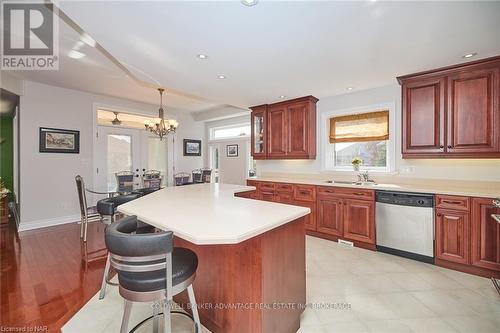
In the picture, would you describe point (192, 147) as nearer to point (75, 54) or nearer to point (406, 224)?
point (75, 54)

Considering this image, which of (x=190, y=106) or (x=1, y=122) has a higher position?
(x=190, y=106)

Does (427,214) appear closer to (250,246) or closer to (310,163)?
(310,163)

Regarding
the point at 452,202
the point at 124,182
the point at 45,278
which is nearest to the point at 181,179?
the point at 124,182

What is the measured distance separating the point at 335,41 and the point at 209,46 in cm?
128

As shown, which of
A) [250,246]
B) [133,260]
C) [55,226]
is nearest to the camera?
[133,260]

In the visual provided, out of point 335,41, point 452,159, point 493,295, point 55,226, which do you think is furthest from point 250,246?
point 55,226

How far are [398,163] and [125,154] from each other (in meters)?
5.85

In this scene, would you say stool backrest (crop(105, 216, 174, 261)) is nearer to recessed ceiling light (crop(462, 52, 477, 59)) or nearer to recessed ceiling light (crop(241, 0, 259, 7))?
recessed ceiling light (crop(241, 0, 259, 7))

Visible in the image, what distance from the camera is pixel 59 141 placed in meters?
4.70

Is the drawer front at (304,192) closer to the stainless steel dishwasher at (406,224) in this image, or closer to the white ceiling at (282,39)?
the stainless steel dishwasher at (406,224)

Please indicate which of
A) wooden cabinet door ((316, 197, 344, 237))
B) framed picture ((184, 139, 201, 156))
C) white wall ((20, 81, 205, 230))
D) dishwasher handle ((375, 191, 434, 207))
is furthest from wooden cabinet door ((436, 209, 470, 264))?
white wall ((20, 81, 205, 230))

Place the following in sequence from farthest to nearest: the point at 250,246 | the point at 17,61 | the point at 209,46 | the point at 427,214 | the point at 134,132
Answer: the point at 134,132, the point at 17,61, the point at 427,214, the point at 209,46, the point at 250,246

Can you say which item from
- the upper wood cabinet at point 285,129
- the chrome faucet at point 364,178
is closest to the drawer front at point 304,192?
the upper wood cabinet at point 285,129

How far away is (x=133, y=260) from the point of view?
1.23 meters
